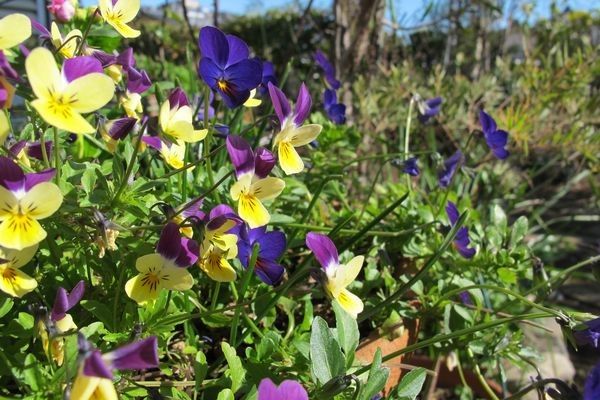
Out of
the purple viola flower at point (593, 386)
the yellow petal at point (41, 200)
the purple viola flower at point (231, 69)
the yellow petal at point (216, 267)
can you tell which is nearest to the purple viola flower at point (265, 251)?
the yellow petal at point (216, 267)

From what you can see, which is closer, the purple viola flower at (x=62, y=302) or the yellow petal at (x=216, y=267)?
the purple viola flower at (x=62, y=302)

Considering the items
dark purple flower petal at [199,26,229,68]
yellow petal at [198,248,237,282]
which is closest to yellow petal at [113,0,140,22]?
dark purple flower petal at [199,26,229,68]

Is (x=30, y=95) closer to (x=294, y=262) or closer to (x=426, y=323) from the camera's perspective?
(x=294, y=262)

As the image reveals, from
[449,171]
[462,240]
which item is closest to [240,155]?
[462,240]

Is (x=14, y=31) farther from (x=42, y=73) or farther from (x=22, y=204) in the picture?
(x=22, y=204)

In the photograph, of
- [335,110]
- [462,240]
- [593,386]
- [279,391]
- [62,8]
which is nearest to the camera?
[279,391]

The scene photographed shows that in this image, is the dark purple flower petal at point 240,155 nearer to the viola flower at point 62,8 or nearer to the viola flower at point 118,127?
the viola flower at point 118,127

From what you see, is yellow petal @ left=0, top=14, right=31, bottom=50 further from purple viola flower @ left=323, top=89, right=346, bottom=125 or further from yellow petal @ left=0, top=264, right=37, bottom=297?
purple viola flower @ left=323, top=89, right=346, bottom=125
